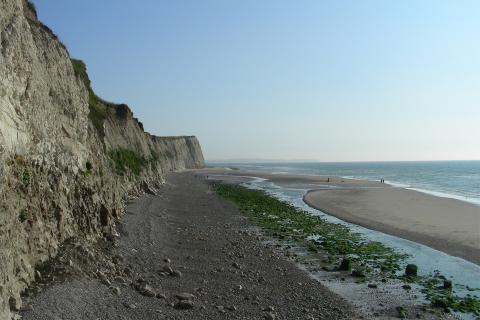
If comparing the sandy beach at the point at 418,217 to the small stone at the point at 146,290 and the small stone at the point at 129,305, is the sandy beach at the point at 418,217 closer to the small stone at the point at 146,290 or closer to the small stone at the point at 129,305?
the small stone at the point at 146,290

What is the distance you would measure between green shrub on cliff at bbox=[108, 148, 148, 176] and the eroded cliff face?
8.60 meters

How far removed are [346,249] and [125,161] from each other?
19.4m

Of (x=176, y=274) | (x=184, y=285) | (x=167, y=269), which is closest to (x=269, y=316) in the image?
(x=184, y=285)

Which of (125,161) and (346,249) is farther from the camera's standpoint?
(125,161)

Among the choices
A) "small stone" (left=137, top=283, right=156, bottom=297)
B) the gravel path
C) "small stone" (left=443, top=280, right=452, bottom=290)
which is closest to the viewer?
the gravel path

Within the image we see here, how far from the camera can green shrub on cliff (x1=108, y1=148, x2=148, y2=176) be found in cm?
3031

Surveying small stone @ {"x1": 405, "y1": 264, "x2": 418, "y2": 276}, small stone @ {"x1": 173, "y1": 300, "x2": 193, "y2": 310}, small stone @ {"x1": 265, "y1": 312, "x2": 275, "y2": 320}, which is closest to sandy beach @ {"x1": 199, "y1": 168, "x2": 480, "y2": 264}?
small stone @ {"x1": 405, "y1": 264, "x2": 418, "y2": 276}

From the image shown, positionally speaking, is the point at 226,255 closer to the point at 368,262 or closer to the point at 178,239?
the point at 178,239

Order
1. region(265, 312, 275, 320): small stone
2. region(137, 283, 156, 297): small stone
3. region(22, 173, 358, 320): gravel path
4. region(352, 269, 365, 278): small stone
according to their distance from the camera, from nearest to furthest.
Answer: region(22, 173, 358, 320): gravel path, region(265, 312, 275, 320): small stone, region(137, 283, 156, 297): small stone, region(352, 269, 365, 278): small stone

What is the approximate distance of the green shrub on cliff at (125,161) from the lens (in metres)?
30.3

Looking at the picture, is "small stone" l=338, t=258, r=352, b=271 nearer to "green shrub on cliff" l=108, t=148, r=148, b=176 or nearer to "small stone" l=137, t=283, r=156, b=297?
"small stone" l=137, t=283, r=156, b=297

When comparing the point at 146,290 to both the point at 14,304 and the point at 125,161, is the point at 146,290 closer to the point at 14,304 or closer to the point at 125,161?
the point at 14,304

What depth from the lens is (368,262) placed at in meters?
19.4

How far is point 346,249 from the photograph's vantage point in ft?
70.7
